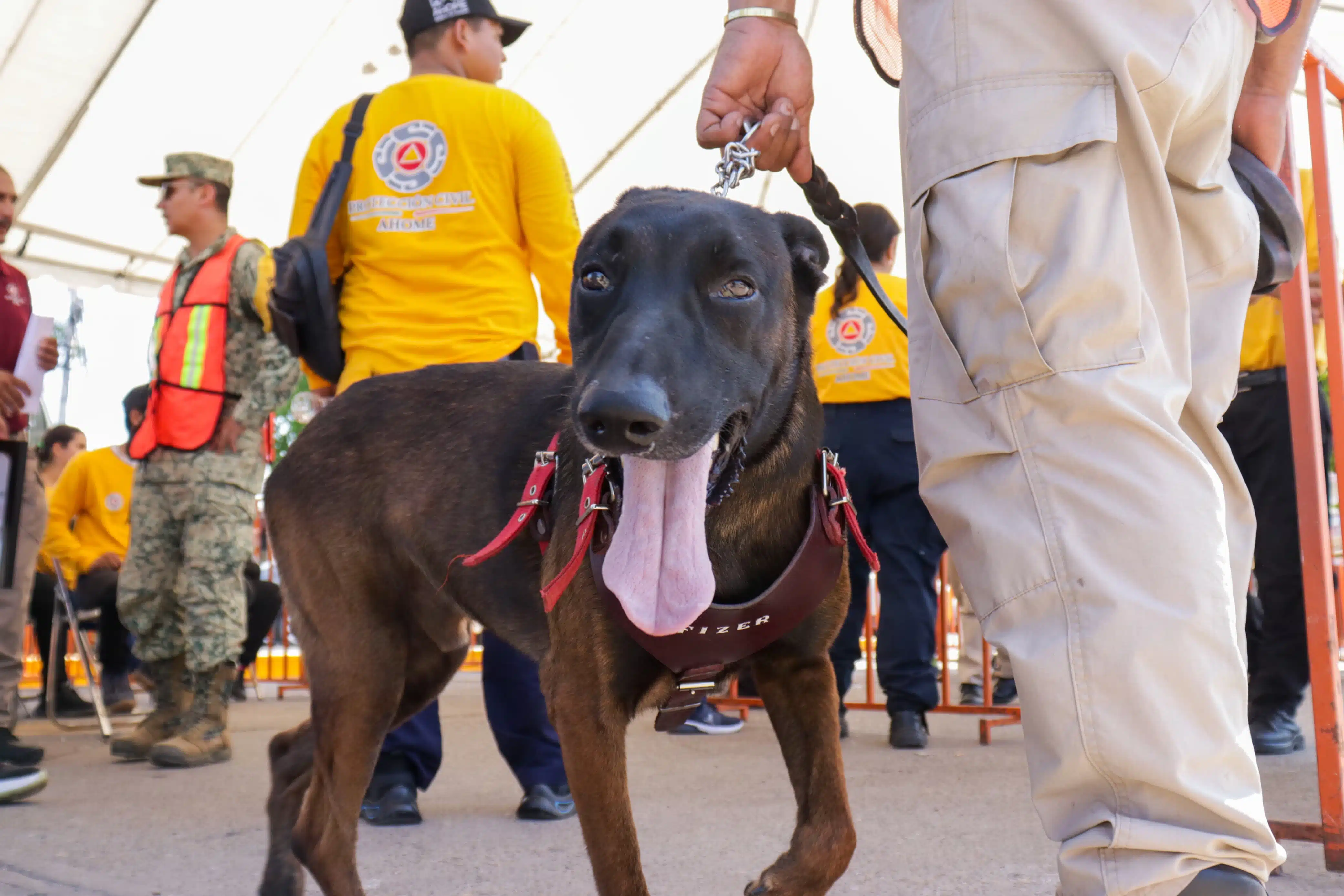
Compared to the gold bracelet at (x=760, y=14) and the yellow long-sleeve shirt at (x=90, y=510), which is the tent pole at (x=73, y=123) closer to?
the yellow long-sleeve shirt at (x=90, y=510)

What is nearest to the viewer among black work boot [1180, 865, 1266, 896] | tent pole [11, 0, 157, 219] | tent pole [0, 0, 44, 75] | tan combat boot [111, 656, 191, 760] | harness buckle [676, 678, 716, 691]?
black work boot [1180, 865, 1266, 896]

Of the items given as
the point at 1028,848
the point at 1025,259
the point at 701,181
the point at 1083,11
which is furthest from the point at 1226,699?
the point at 701,181

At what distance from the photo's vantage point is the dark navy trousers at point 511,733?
13.1ft

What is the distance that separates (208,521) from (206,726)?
96cm

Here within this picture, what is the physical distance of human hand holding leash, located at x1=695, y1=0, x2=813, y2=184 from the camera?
2.24 m

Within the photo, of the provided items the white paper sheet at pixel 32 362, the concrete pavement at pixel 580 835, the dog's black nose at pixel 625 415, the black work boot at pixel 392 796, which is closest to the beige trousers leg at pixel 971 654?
the concrete pavement at pixel 580 835

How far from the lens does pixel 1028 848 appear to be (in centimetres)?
330

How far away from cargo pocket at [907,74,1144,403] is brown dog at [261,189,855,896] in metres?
0.50

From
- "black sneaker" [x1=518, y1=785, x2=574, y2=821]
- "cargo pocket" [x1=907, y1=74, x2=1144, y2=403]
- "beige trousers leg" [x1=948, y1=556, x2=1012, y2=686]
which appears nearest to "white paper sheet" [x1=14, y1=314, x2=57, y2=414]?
"black sneaker" [x1=518, y1=785, x2=574, y2=821]

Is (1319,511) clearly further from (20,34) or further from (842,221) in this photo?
(20,34)

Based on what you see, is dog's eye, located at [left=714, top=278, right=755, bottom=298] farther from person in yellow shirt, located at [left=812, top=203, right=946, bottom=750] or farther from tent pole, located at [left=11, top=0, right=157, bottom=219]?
tent pole, located at [left=11, top=0, right=157, bottom=219]

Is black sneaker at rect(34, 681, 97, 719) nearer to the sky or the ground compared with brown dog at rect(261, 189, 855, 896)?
nearer to the ground

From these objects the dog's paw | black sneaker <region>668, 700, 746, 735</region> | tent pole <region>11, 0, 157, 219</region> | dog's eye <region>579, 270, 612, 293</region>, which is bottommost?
black sneaker <region>668, 700, 746, 735</region>

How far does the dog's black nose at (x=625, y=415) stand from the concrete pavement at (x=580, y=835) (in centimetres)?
155
